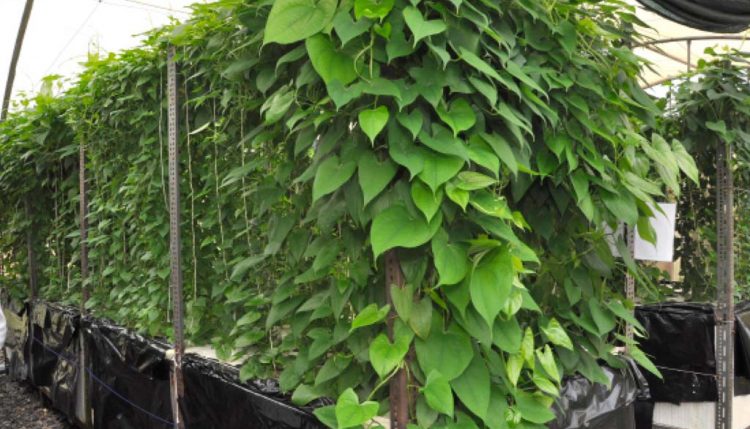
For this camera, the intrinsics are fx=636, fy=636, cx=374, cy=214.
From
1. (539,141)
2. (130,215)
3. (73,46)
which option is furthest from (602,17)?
(73,46)

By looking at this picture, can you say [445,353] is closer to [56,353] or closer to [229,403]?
[229,403]

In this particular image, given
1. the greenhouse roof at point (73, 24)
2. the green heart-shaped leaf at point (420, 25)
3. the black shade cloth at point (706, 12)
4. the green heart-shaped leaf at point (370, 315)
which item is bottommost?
the green heart-shaped leaf at point (370, 315)

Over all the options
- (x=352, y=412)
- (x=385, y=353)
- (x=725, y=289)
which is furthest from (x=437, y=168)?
(x=725, y=289)

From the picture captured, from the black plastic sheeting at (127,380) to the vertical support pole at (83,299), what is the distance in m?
0.04

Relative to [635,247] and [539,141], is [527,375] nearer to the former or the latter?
[539,141]

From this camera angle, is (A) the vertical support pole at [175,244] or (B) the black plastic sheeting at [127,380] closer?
(B) the black plastic sheeting at [127,380]

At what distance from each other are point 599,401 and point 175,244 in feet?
4.95

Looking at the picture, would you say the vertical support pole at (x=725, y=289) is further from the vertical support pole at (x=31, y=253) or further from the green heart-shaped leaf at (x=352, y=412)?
the vertical support pole at (x=31, y=253)

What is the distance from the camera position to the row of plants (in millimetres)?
1215

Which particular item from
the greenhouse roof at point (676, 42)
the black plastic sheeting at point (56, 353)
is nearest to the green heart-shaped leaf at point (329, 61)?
the black plastic sheeting at point (56, 353)

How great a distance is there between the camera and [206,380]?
207 cm

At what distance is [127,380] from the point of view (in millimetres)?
2779

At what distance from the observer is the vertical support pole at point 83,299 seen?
3.32 m

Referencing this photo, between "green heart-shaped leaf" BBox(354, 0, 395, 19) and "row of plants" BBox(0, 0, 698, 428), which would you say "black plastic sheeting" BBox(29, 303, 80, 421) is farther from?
"green heart-shaped leaf" BBox(354, 0, 395, 19)
